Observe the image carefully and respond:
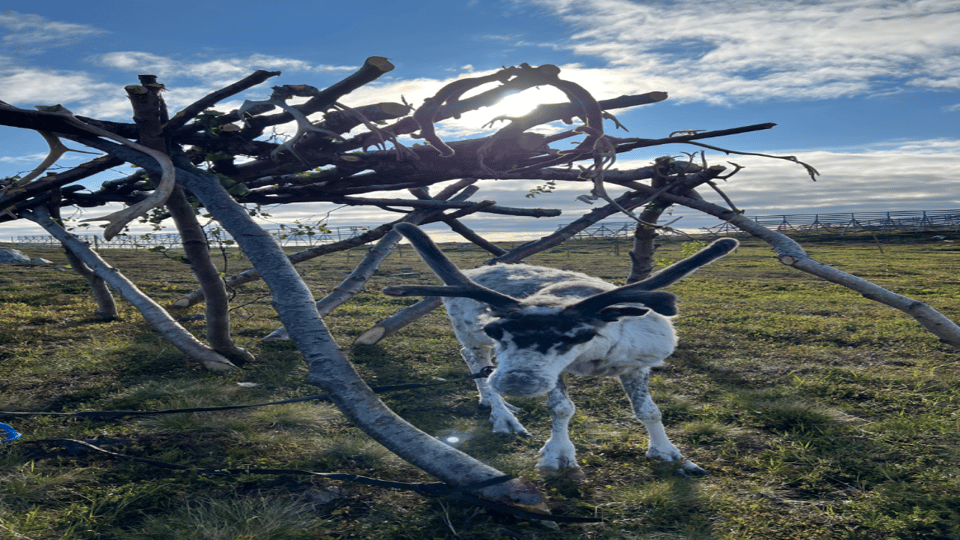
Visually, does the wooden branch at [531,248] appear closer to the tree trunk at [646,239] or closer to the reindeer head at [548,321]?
the tree trunk at [646,239]

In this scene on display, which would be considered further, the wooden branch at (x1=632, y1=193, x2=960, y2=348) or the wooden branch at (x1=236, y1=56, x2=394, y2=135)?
the wooden branch at (x1=632, y1=193, x2=960, y2=348)

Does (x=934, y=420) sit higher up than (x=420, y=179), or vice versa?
(x=420, y=179)

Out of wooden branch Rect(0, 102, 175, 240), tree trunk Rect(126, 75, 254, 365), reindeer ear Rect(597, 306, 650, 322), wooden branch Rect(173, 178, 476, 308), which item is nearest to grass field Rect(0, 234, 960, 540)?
tree trunk Rect(126, 75, 254, 365)

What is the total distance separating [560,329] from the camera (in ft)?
10.3

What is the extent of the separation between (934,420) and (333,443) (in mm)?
5508

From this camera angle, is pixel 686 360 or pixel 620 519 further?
pixel 686 360

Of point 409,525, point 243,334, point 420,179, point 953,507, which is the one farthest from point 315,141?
point 953,507

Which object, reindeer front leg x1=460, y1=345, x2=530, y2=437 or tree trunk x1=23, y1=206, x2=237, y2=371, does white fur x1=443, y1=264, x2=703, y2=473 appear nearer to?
reindeer front leg x1=460, y1=345, x2=530, y2=437

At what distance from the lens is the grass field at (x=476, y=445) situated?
326cm

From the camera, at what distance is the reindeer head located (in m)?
2.99

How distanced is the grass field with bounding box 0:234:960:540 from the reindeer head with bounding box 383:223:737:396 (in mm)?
955

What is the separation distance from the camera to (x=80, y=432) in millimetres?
4699

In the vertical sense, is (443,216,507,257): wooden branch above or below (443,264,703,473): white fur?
above

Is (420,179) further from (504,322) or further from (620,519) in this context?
(620,519)
